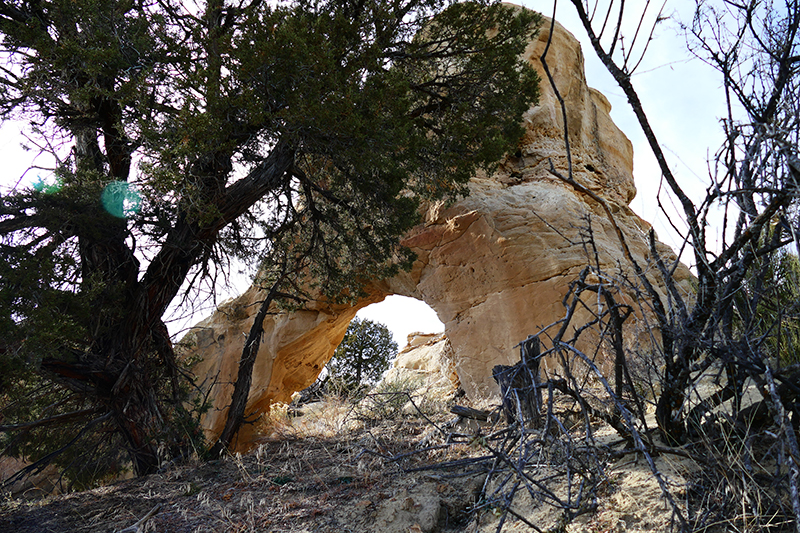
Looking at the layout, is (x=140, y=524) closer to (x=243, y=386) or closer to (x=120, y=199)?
(x=120, y=199)

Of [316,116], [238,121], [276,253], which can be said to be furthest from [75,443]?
[316,116]

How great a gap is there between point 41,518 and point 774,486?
17.7 ft

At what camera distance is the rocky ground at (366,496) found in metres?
2.79

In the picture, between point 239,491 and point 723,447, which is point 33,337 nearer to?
point 239,491

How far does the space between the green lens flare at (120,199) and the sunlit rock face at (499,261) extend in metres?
2.39

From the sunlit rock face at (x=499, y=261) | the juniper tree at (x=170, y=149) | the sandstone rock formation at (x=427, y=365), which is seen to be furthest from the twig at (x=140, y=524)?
the sandstone rock formation at (x=427, y=365)

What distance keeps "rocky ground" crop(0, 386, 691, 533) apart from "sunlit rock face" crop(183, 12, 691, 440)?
9.25ft

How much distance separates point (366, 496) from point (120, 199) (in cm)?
416

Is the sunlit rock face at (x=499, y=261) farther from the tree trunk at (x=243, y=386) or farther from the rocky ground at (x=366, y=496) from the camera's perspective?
the rocky ground at (x=366, y=496)

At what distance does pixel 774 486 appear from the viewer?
7.64 feet

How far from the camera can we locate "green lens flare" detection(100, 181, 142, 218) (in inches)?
216

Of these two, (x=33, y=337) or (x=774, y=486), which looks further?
(x=33, y=337)

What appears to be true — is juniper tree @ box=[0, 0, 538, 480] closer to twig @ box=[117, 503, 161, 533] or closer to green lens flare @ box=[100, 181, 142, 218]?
green lens flare @ box=[100, 181, 142, 218]

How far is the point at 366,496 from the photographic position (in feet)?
12.7
